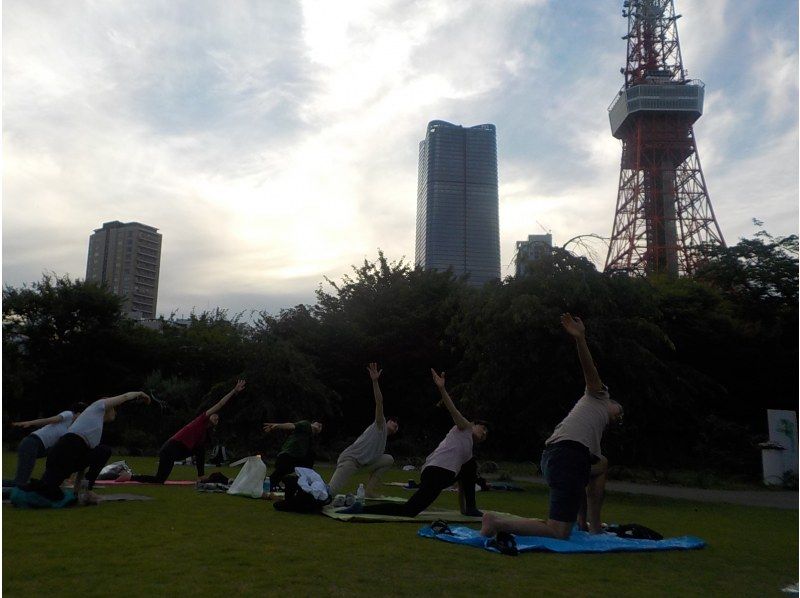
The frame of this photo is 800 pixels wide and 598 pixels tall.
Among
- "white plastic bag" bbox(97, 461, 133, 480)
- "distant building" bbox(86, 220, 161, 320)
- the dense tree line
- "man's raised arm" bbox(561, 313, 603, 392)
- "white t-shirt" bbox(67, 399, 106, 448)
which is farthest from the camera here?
"distant building" bbox(86, 220, 161, 320)

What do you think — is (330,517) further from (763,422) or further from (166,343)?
(166,343)

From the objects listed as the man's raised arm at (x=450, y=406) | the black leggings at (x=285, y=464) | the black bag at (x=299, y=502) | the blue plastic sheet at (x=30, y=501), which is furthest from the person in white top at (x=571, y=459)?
the black leggings at (x=285, y=464)

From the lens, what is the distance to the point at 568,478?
253 inches

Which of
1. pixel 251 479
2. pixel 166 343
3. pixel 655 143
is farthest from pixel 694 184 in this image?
pixel 251 479

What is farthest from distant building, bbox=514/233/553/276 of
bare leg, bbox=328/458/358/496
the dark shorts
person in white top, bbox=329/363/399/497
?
the dark shorts

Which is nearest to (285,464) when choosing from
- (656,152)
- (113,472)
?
(113,472)

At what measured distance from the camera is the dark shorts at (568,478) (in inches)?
254

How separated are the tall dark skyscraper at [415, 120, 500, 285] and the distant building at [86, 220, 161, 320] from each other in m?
52.0

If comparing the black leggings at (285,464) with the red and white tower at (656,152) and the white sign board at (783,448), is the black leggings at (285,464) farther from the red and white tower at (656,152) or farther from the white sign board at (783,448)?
the red and white tower at (656,152)

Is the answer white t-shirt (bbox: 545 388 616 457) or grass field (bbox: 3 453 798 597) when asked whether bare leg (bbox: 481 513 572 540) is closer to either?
grass field (bbox: 3 453 798 597)

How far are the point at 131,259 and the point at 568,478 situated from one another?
13309cm

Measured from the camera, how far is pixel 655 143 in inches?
2329

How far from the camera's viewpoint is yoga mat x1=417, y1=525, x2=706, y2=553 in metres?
6.54

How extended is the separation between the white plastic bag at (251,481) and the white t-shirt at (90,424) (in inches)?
119
